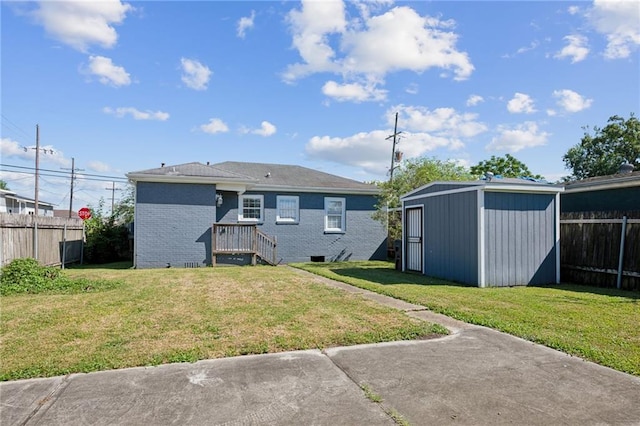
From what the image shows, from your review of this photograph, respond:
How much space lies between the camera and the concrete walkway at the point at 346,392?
107 inches

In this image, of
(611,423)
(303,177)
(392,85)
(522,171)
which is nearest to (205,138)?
(303,177)

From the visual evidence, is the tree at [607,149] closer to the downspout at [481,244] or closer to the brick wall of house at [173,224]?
the downspout at [481,244]

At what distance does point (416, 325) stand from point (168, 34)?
36.8 feet

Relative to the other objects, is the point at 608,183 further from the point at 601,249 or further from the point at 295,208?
the point at 295,208

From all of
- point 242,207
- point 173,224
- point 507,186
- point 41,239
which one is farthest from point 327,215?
point 41,239

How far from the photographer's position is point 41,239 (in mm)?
12312

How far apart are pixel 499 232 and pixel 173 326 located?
7406 mm

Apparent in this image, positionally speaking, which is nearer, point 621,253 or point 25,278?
point 25,278

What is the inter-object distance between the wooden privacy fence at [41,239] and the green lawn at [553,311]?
29.3 feet

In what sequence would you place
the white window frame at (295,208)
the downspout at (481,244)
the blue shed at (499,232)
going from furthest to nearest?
the white window frame at (295,208) < the blue shed at (499,232) < the downspout at (481,244)

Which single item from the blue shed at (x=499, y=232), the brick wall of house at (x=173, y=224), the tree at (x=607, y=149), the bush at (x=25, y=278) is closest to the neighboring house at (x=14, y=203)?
the brick wall of house at (x=173, y=224)

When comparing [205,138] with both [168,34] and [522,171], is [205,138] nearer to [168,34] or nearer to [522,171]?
[168,34]

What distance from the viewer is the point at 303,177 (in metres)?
17.5

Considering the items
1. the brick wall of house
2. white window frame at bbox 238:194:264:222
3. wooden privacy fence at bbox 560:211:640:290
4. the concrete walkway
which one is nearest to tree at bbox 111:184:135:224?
the brick wall of house
